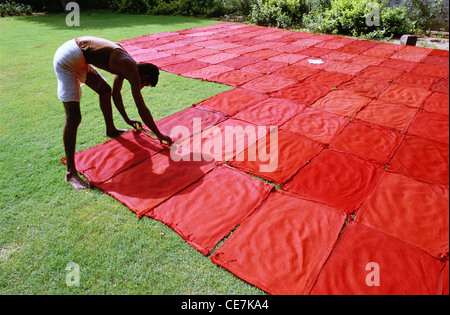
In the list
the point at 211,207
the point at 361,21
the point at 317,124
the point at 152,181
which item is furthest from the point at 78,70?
the point at 361,21

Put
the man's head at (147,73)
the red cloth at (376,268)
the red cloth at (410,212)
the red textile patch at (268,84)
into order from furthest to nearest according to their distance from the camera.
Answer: the red textile patch at (268,84) < the man's head at (147,73) < the red cloth at (410,212) < the red cloth at (376,268)

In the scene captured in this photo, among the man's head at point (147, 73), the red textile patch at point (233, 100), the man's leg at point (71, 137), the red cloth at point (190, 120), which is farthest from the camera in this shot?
the red textile patch at point (233, 100)

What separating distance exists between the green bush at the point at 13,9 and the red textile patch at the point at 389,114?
1399 cm

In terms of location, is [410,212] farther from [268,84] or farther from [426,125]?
[268,84]

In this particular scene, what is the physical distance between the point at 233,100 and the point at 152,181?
2.00m

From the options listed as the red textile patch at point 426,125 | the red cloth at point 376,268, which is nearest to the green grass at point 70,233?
the red cloth at point 376,268

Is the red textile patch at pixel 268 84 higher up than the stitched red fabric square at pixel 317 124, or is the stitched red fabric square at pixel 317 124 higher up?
the red textile patch at pixel 268 84

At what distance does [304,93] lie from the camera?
4.35 metres

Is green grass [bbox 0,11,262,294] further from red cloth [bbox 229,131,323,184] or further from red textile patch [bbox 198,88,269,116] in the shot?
red cloth [bbox 229,131,323,184]

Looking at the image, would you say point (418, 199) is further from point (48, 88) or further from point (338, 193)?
point (48, 88)

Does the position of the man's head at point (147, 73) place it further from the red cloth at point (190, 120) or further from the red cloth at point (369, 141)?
the red cloth at point (369, 141)

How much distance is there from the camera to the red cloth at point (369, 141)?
116 inches

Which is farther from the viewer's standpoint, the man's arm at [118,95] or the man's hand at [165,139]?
the man's arm at [118,95]

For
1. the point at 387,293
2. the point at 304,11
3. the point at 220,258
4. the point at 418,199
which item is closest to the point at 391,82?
the point at 418,199
